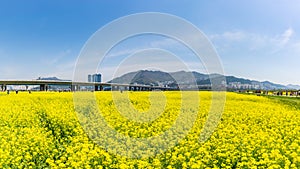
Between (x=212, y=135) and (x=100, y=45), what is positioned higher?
(x=100, y=45)

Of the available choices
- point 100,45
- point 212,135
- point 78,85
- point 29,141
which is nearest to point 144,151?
point 212,135

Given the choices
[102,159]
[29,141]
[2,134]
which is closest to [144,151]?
[102,159]

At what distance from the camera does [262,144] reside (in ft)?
23.7

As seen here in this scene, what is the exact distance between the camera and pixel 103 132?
9102 millimetres

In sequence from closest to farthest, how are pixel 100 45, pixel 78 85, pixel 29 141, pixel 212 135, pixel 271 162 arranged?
1. pixel 271 162
2. pixel 29 141
3. pixel 212 135
4. pixel 100 45
5. pixel 78 85

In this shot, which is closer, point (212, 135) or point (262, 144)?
point (262, 144)

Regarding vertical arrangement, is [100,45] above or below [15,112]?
above

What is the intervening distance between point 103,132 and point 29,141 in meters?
Result: 2.03

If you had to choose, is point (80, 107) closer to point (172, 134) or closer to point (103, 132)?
point (103, 132)

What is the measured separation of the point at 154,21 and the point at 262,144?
5387 mm

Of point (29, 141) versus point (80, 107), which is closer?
point (29, 141)

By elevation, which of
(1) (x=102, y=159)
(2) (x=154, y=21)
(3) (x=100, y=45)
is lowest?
(1) (x=102, y=159)

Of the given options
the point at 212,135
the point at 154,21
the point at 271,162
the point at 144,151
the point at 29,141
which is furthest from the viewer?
the point at 154,21

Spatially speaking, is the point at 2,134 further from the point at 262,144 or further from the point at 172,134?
the point at 262,144
